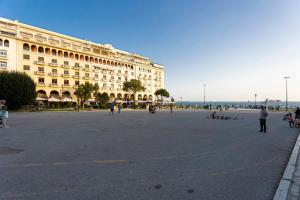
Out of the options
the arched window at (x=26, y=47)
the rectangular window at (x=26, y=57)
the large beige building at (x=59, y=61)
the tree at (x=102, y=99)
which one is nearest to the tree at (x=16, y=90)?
the large beige building at (x=59, y=61)

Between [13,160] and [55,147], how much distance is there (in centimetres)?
173

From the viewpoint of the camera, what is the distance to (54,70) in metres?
51.8

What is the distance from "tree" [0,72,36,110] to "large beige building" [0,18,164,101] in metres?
11.9

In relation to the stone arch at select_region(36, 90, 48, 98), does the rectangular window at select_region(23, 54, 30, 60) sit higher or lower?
higher

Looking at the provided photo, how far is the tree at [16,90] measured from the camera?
1235 inches

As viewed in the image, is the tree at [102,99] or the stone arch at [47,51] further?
the stone arch at [47,51]

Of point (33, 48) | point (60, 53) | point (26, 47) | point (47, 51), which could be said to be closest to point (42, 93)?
point (47, 51)

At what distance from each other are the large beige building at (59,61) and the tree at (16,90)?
11.9m

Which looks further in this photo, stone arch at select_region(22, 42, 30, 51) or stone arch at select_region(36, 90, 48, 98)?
stone arch at select_region(36, 90, 48, 98)

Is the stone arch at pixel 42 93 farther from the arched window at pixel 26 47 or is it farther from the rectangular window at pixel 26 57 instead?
the arched window at pixel 26 47

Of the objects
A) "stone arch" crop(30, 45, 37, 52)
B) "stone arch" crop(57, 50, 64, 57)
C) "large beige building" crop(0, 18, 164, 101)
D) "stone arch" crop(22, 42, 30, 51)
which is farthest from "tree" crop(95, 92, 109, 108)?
"stone arch" crop(22, 42, 30, 51)

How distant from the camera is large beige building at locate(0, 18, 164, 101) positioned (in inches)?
1768

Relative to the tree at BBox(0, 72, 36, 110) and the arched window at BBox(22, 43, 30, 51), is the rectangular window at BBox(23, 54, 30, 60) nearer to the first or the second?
the arched window at BBox(22, 43, 30, 51)

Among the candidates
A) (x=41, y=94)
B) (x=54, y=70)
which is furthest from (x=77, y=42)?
(x=41, y=94)
